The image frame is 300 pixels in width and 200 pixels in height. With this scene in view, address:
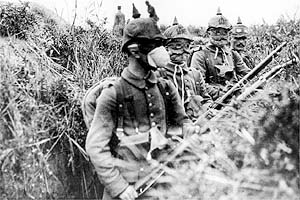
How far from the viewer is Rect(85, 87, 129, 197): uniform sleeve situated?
364cm

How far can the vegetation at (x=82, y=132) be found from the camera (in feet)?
10.3

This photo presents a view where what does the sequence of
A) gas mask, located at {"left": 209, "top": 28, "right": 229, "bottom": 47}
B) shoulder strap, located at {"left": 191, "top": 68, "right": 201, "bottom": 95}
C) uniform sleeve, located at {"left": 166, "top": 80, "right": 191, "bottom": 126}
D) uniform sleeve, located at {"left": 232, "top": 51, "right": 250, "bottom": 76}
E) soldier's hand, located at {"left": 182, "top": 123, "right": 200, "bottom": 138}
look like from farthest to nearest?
uniform sleeve, located at {"left": 232, "top": 51, "right": 250, "bottom": 76} → gas mask, located at {"left": 209, "top": 28, "right": 229, "bottom": 47} → shoulder strap, located at {"left": 191, "top": 68, "right": 201, "bottom": 95} → uniform sleeve, located at {"left": 166, "top": 80, "right": 191, "bottom": 126} → soldier's hand, located at {"left": 182, "top": 123, "right": 200, "bottom": 138}

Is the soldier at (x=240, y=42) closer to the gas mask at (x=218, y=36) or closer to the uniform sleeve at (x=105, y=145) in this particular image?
the gas mask at (x=218, y=36)

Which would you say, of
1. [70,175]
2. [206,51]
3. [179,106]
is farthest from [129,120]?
[206,51]

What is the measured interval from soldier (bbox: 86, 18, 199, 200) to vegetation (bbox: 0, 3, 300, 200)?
0.29 m

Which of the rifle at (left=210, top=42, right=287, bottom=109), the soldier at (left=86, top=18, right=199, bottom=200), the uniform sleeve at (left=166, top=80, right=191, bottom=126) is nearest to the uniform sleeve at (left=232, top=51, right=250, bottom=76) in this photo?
the rifle at (left=210, top=42, right=287, bottom=109)

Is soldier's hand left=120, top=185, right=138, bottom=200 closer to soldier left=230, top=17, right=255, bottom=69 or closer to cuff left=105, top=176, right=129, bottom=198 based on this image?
cuff left=105, top=176, right=129, bottom=198

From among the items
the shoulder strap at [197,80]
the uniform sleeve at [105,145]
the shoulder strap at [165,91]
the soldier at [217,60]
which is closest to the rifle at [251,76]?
the shoulder strap at [197,80]

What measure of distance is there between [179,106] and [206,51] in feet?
11.6

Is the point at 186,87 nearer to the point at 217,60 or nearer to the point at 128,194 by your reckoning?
the point at 217,60

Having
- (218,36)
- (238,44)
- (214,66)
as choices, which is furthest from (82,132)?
(238,44)

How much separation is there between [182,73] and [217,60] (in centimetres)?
188

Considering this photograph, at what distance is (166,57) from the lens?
3.97m

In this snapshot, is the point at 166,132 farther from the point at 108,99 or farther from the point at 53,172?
the point at 53,172
